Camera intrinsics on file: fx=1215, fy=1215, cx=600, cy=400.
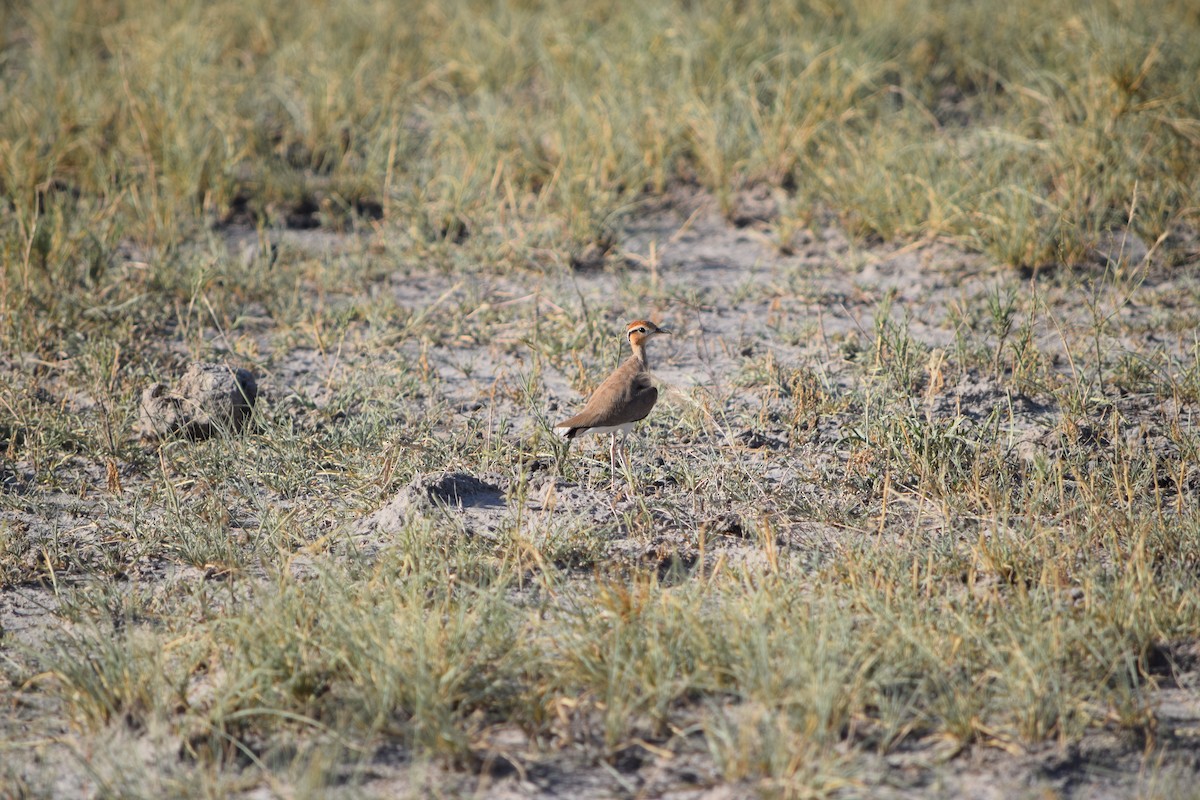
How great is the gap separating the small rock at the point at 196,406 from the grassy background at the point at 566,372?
4.7 inches

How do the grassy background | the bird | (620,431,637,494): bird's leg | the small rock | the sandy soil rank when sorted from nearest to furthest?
1. the sandy soil
2. the grassy background
3. the bird
4. (620,431,637,494): bird's leg
5. the small rock

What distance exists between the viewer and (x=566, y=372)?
18.0ft

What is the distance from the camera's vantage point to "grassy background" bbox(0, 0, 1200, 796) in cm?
331

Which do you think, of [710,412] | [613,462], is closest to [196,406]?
[613,462]

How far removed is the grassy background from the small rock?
4.7 inches

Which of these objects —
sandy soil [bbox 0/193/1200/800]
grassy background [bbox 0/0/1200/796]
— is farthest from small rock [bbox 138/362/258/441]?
sandy soil [bbox 0/193/1200/800]

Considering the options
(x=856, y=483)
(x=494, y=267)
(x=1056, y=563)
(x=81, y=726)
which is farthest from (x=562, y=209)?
(x=81, y=726)

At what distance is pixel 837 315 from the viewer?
19.3ft

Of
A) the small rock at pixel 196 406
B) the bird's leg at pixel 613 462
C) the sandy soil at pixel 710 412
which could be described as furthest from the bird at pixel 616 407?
the small rock at pixel 196 406

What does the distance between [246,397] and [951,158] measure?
154 inches

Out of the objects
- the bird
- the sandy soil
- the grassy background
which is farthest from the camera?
the bird

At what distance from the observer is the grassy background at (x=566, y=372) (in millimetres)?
3309

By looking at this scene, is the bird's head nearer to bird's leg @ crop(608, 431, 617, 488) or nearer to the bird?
the bird

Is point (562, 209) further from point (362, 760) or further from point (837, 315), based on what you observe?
point (362, 760)
